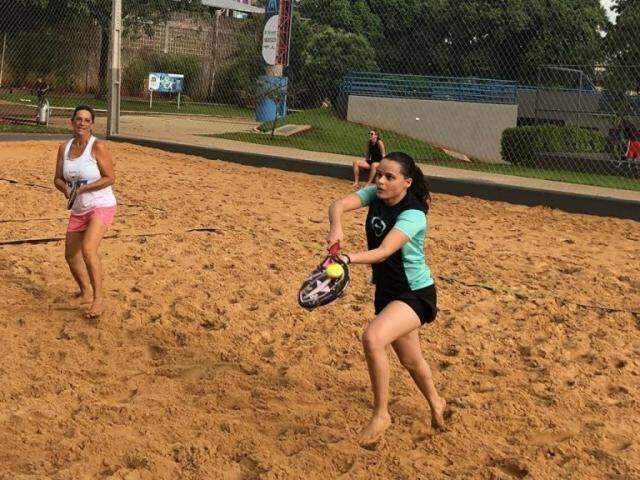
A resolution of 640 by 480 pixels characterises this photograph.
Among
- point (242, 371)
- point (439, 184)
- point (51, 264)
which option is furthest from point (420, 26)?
point (242, 371)

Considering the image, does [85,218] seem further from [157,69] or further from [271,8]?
[157,69]

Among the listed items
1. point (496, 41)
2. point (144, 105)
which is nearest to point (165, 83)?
point (144, 105)

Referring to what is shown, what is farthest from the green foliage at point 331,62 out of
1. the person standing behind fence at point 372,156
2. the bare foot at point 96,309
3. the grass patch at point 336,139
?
the bare foot at point 96,309

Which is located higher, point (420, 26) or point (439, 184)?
point (420, 26)

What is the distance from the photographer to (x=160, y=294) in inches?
270

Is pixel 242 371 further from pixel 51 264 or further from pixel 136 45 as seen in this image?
pixel 136 45

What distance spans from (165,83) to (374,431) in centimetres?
2741

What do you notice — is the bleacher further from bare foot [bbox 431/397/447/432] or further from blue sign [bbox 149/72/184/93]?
bare foot [bbox 431/397/447/432]

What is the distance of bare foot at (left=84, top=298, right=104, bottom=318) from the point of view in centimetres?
620

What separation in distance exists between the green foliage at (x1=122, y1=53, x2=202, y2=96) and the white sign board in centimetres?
453

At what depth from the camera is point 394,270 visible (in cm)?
426

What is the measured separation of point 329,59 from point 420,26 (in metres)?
3.64

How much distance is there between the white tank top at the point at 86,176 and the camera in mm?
6457

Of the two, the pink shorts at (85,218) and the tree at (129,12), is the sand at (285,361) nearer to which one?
the pink shorts at (85,218)
